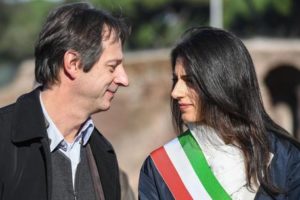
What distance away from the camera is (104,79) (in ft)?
8.88

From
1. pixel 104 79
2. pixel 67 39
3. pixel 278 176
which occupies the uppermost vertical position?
pixel 67 39

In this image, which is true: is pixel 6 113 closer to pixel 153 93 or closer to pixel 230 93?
pixel 230 93

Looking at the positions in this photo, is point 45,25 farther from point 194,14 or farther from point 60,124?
point 194,14

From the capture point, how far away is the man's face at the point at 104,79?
2701 millimetres

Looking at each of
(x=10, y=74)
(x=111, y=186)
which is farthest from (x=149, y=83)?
(x=111, y=186)

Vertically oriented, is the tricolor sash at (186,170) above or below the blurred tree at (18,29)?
below

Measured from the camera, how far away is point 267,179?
2506 mm

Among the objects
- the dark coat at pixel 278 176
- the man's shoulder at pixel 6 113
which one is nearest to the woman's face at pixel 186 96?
the dark coat at pixel 278 176

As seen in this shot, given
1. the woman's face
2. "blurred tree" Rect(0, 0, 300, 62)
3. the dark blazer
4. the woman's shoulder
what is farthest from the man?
"blurred tree" Rect(0, 0, 300, 62)

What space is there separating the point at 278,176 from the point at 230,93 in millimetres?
341

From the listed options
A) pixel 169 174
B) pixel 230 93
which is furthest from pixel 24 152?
pixel 230 93

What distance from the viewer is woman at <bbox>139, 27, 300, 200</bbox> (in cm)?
254

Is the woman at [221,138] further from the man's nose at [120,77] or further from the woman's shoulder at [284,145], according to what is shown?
the man's nose at [120,77]

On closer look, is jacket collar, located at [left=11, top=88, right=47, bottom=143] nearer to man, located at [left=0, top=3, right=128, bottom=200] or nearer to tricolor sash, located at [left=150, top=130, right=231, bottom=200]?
man, located at [left=0, top=3, right=128, bottom=200]
